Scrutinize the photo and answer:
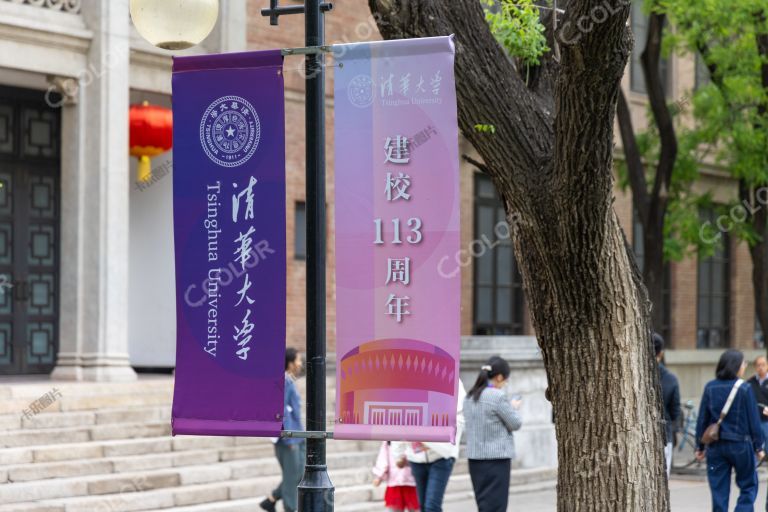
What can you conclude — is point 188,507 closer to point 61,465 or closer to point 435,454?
point 61,465

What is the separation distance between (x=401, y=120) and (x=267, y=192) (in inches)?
32.6

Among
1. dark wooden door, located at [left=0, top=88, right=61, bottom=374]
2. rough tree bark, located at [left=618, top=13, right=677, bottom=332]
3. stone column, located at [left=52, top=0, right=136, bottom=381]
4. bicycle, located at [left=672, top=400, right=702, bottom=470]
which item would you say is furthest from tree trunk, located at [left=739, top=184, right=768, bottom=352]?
dark wooden door, located at [left=0, top=88, right=61, bottom=374]

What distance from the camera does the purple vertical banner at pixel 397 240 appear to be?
6.23 metres

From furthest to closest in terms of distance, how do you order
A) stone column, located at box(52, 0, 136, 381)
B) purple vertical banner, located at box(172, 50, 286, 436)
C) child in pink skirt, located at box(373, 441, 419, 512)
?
1. stone column, located at box(52, 0, 136, 381)
2. child in pink skirt, located at box(373, 441, 419, 512)
3. purple vertical banner, located at box(172, 50, 286, 436)

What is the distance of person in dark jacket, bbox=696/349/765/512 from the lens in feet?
37.9

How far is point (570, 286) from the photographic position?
26.8 feet

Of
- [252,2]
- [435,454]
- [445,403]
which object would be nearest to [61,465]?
[435,454]

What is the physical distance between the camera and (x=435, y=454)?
34.9ft

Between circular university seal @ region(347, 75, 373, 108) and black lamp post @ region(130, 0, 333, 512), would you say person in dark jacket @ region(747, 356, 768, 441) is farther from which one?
circular university seal @ region(347, 75, 373, 108)

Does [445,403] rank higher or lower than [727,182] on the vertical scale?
lower

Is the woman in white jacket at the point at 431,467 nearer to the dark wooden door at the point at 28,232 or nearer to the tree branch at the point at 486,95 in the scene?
the tree branch at the point at 486,95

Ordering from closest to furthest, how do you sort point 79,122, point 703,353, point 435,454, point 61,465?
1. point 435,454
2. point 61,465
3. point 79,122
4. point 703,353

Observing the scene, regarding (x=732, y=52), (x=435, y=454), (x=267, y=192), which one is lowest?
(x=435, y=454)

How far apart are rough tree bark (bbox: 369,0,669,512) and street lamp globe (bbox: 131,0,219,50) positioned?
4.37 feet
